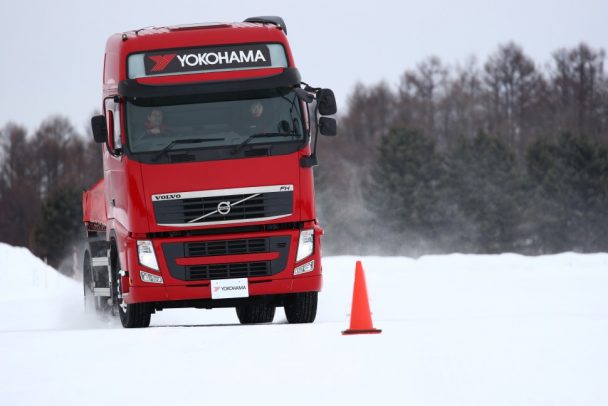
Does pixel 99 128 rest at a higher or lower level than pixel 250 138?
higher

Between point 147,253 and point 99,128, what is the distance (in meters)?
1.65

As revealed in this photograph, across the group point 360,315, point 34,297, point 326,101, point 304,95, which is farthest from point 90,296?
point 360,315

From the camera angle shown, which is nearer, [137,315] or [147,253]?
[147,253]

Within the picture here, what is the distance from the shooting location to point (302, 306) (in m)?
15.3

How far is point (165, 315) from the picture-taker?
21906mm

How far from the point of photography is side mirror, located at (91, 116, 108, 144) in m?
14.6

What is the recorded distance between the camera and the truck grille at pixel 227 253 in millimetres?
14305

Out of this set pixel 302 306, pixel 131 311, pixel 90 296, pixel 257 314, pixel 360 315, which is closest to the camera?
pixel 360 315

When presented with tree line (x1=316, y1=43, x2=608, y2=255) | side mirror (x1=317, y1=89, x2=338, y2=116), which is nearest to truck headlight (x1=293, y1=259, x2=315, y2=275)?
side mirror (x1=317, y1=89, x2=338, y2=116)

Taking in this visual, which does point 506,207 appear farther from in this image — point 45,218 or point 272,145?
point 272,145

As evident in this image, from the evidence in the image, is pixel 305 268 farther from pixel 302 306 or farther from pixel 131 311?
pixel 131 311

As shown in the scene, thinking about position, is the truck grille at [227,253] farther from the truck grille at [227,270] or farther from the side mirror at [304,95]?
the side mirror at [304,95]

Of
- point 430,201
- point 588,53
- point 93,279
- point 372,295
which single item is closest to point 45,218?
point 430,201

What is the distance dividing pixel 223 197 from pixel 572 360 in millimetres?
5588
